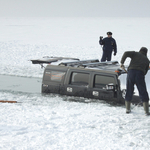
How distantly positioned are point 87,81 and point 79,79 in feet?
1.08

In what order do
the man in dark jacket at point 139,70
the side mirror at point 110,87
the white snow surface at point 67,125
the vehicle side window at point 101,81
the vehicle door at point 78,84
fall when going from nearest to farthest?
the white snow surface at point 67,125
the man in dark jacket at point 139,70
the side mirror at point 110,87
the vehicle side window at point 101,81
the vehicle door at point 78,84

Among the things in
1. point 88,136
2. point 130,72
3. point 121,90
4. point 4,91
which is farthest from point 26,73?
point 88,136

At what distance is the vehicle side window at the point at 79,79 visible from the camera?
28.0 feet

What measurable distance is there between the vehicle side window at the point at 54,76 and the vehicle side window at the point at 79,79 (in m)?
0.34

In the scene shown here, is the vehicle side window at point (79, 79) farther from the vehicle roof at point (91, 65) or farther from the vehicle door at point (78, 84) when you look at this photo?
the vehicle roof at point (91, 65)

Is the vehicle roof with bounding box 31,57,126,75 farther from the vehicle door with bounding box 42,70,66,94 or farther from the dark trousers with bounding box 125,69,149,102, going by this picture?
the dark trousers with bounding box 125,69,149,102

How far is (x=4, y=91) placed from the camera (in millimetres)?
10070

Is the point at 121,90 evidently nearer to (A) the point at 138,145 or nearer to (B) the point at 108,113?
(B) the point at 108,113

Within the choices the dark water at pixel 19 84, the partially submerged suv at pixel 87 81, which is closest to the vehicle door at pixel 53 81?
the partially submerged suv at pixel 87 81

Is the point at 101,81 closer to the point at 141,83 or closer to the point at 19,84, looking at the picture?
the point at 141,83

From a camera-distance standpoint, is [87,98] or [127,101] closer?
[127,101]

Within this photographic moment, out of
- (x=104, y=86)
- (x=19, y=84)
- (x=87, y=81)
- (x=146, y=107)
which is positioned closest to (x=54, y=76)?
(x=87, y=81)

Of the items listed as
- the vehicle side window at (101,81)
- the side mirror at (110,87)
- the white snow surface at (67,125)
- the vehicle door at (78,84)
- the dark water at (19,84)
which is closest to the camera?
the white snow surface at (67,125)

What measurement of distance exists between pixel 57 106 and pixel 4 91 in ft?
9.41
